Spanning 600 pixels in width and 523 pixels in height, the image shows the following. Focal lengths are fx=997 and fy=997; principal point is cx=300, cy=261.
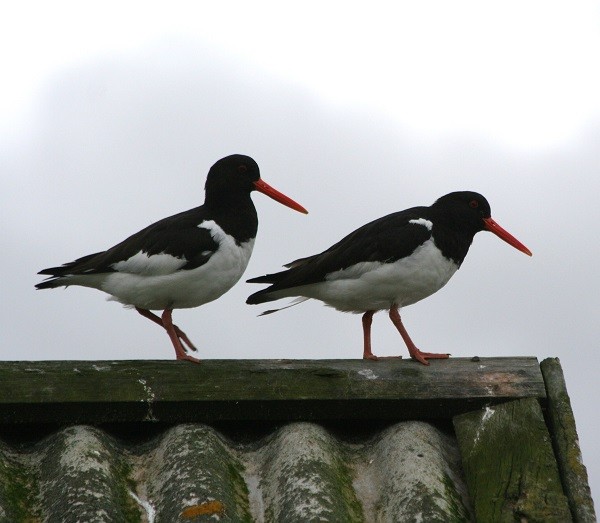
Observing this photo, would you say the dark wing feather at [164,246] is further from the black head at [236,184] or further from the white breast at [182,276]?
the black head at [236,184]

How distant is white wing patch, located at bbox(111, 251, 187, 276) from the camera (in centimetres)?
664

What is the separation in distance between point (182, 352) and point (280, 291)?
799 mm

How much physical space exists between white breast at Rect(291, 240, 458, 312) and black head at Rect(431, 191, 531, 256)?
0.36 metres

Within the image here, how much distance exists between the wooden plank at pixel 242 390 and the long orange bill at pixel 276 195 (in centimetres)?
354

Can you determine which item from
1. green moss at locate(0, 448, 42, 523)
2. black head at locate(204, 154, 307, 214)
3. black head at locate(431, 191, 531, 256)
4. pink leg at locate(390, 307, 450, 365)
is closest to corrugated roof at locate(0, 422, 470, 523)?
green moss at locate(0, 448, 42, 523)

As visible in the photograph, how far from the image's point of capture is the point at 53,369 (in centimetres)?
394

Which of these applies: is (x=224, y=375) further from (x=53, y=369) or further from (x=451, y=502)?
(x=451, y=502)

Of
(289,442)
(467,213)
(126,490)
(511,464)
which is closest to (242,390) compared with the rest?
(289,442)

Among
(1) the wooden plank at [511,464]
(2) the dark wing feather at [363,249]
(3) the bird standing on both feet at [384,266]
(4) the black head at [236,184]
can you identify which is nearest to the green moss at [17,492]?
(1) the wooden plank at [511,464]

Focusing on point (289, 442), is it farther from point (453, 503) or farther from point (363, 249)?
point (363, 249)

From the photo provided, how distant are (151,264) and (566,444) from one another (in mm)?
3685

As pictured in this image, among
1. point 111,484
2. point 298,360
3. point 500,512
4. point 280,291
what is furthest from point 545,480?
point 280,291

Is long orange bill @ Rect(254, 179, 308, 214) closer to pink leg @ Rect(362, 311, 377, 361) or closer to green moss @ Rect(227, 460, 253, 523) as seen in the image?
pink leg @ Rect(362, 311, 377, 361)

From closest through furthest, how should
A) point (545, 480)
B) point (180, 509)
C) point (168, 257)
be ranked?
point (180, 509) → point (545, 480) → point (168, 257)
